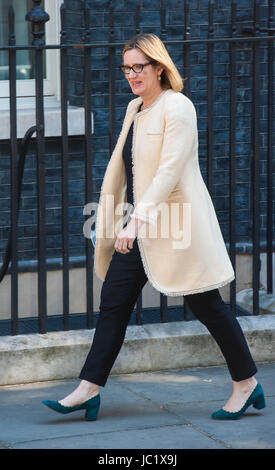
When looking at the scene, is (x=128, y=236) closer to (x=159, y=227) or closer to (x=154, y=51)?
(x=159, y=227)

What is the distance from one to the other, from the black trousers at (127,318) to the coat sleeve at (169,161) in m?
0.30

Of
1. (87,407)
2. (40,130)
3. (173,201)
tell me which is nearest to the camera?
(173,201)

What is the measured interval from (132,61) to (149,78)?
0.37 feet

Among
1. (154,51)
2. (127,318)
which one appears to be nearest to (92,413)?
(127,318)

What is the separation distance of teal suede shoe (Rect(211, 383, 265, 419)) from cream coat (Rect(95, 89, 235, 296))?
593 mm

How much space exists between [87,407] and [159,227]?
945mm

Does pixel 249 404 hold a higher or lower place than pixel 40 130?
lower

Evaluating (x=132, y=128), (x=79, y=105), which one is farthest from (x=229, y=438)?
(x=79, y=105)

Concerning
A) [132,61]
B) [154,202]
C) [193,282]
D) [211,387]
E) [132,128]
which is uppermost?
[132,61]

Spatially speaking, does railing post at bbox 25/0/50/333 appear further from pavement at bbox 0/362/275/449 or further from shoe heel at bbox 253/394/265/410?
shoe heel at bbox 253/394/265/410

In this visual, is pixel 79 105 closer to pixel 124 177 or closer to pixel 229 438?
pixel 124 177

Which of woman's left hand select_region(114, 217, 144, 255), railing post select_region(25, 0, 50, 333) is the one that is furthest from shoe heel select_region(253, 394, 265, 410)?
railing post select_region(25, 0, 50, 333)

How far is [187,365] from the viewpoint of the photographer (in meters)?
5.99

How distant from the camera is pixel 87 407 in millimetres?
5016
